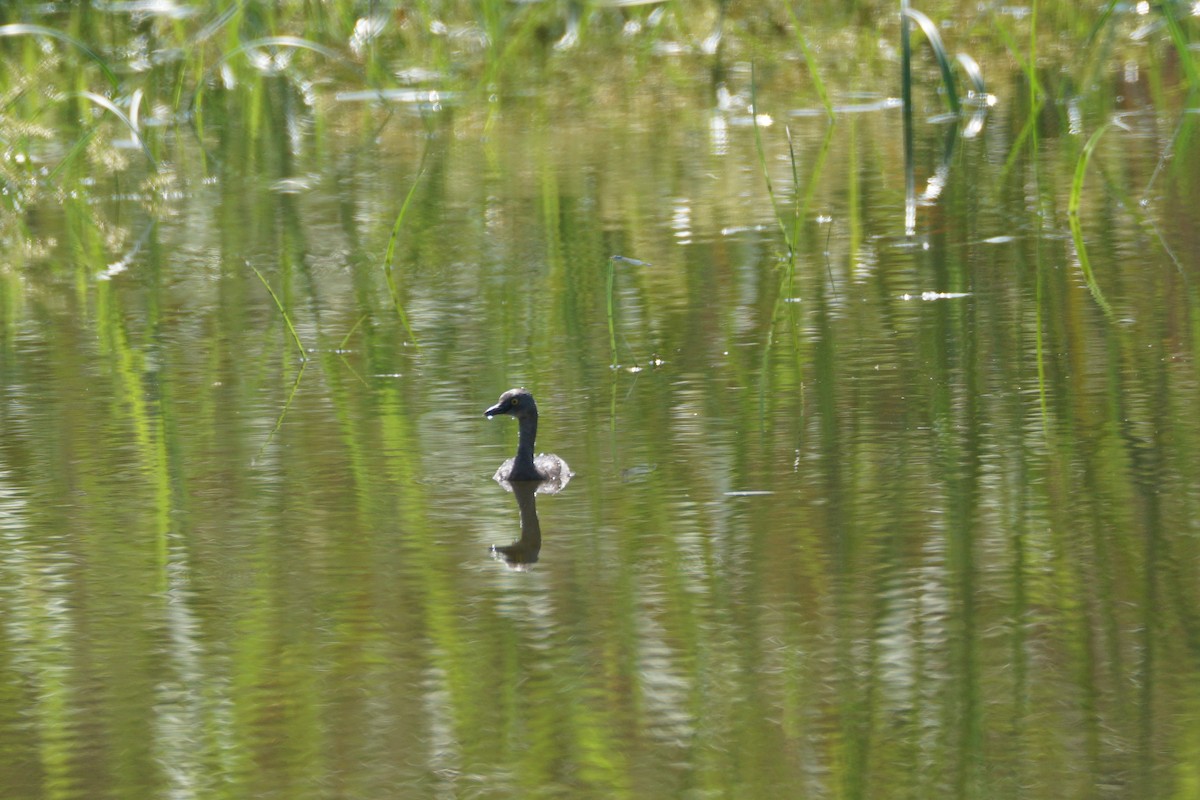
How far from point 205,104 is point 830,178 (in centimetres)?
402

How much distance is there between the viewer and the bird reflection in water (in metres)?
3.56

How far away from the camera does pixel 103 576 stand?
3496mm

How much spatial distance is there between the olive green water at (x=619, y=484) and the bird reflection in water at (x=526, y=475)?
2 cm

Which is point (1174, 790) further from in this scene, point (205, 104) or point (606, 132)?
point (205, 104)

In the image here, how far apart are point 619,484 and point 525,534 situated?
0.31 meters

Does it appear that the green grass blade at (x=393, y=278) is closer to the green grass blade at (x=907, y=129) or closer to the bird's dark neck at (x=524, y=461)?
the bird's dark neck at (x=524, y=461)

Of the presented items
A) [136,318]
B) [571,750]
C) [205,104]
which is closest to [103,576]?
[571,750]

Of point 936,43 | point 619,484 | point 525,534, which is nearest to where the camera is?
point 525,534

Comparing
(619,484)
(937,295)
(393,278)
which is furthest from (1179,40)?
(619,484)

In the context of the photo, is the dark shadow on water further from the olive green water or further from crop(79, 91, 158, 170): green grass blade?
crop(79, 91, 158, 170): green grass blade

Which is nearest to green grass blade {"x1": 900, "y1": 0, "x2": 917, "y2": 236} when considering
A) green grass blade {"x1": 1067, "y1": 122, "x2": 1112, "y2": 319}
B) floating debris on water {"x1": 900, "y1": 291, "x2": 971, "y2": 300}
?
green grass blade {"x1": 1067, "y1": 122, "x2": 1112, "y2": 319}

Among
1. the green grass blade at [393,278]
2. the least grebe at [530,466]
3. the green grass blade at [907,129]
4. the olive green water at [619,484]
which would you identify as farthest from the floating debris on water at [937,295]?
the least grebe at [530,466]

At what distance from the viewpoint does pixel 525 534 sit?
365cm

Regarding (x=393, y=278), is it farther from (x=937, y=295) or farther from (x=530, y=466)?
(x=530, y=466)
